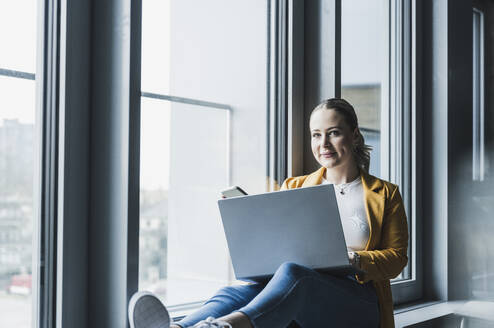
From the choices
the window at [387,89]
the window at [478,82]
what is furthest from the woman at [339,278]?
the window at [478,82]

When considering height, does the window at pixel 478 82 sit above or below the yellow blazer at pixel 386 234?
above

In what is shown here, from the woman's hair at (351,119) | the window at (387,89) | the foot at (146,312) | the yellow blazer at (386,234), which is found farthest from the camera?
the window at (387,89)

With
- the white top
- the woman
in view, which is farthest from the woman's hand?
the white top

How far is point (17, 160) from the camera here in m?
1.19

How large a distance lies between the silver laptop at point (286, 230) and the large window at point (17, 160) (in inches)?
17.5

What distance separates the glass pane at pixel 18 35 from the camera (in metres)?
1.18

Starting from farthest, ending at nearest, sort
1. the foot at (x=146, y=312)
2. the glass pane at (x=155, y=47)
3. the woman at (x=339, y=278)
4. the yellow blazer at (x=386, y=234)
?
the yellow blazer at (x=386, y=234)
the glass pane at (x=155, y=47)
the woman at (x=339, y=278)
the foot at (x=146, y=312)

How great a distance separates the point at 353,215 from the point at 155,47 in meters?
0.74

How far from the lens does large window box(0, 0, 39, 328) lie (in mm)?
1162

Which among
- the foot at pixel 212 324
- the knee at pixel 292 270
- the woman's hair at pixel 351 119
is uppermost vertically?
the woman's hair at pixel 351 119

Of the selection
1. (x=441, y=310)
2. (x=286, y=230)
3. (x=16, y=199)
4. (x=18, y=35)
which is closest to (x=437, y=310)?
(x=441, y=310)

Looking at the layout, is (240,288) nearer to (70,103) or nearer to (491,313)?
(70,103)

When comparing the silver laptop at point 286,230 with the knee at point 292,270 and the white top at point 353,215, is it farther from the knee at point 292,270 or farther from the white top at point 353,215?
the white top at point 353,215

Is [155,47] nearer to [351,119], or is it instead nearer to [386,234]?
[351,119]
